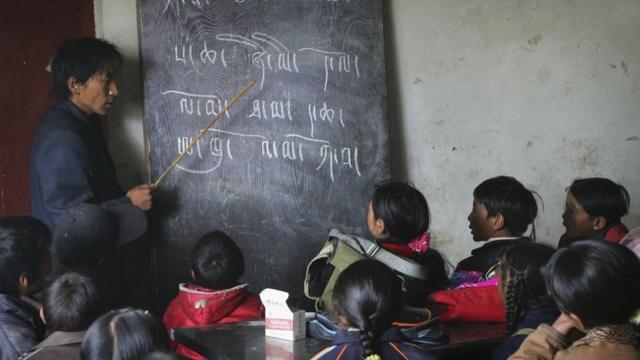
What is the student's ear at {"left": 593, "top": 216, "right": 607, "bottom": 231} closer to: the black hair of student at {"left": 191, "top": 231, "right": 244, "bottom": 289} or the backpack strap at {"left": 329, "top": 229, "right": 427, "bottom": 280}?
the backpack strap at {"left": 329, "top": 229, "right": 427, "bottom": 280}

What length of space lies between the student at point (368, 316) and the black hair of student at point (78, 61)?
1.75 meters

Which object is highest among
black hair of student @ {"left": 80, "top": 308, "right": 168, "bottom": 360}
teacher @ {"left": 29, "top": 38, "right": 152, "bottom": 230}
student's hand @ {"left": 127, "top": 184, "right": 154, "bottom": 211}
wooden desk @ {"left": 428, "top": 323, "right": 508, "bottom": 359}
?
teacher @ {"left": 29, "top": 38, "right": 152, "bottom": 230}

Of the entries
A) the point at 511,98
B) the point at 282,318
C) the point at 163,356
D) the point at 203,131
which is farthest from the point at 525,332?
the point at 511,98

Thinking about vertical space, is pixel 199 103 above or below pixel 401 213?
above

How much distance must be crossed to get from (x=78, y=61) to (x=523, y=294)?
197 cm

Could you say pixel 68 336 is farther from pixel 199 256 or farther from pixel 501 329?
pixel 501 329

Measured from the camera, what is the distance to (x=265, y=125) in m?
3.77

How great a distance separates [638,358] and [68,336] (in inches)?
52.0

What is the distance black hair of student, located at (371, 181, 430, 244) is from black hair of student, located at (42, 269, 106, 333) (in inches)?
41.2

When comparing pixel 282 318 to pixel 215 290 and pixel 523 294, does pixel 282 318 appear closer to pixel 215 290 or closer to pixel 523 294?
pixel 215 290

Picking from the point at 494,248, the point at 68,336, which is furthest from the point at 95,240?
the point at 494,248

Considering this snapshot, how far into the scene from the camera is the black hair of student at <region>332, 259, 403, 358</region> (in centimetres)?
195

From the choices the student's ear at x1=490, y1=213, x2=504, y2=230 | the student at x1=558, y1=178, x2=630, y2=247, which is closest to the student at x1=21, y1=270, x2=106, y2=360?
the student's ear at x1=490, y1=213, x2=504, y2=230

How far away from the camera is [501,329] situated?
2.40 meters
